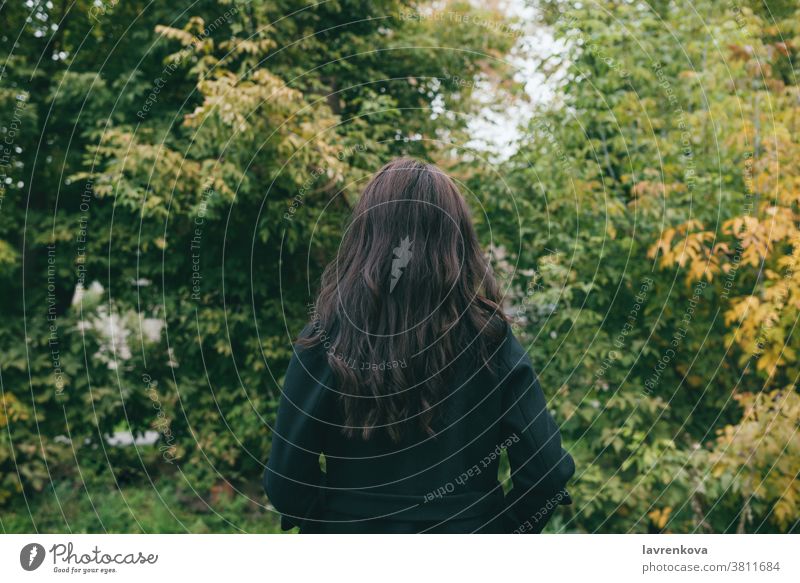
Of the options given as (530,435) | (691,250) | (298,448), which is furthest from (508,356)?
(691,250)

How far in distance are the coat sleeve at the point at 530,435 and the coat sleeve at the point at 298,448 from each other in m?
0.48

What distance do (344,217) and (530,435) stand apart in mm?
2692

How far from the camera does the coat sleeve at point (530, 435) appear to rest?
1.72 m

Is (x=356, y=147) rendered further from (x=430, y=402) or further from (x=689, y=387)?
(x=430, y=402)

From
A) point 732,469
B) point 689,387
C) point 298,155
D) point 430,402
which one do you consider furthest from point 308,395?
point 689,387

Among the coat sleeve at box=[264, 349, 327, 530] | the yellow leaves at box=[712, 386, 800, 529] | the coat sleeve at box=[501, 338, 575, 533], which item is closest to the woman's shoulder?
the coat sleeve at box=[501, 338, 575, 533]

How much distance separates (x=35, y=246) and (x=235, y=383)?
5.50 ft

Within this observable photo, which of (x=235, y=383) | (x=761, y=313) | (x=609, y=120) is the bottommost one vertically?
(x=235, y=383)

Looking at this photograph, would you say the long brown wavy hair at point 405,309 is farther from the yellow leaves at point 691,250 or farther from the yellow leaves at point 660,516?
the yellow leaves at point 660,516

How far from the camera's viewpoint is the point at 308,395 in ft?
5.61

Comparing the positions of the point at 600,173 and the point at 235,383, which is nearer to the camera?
the point at 600,173

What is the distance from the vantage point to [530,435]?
5.71 ft
